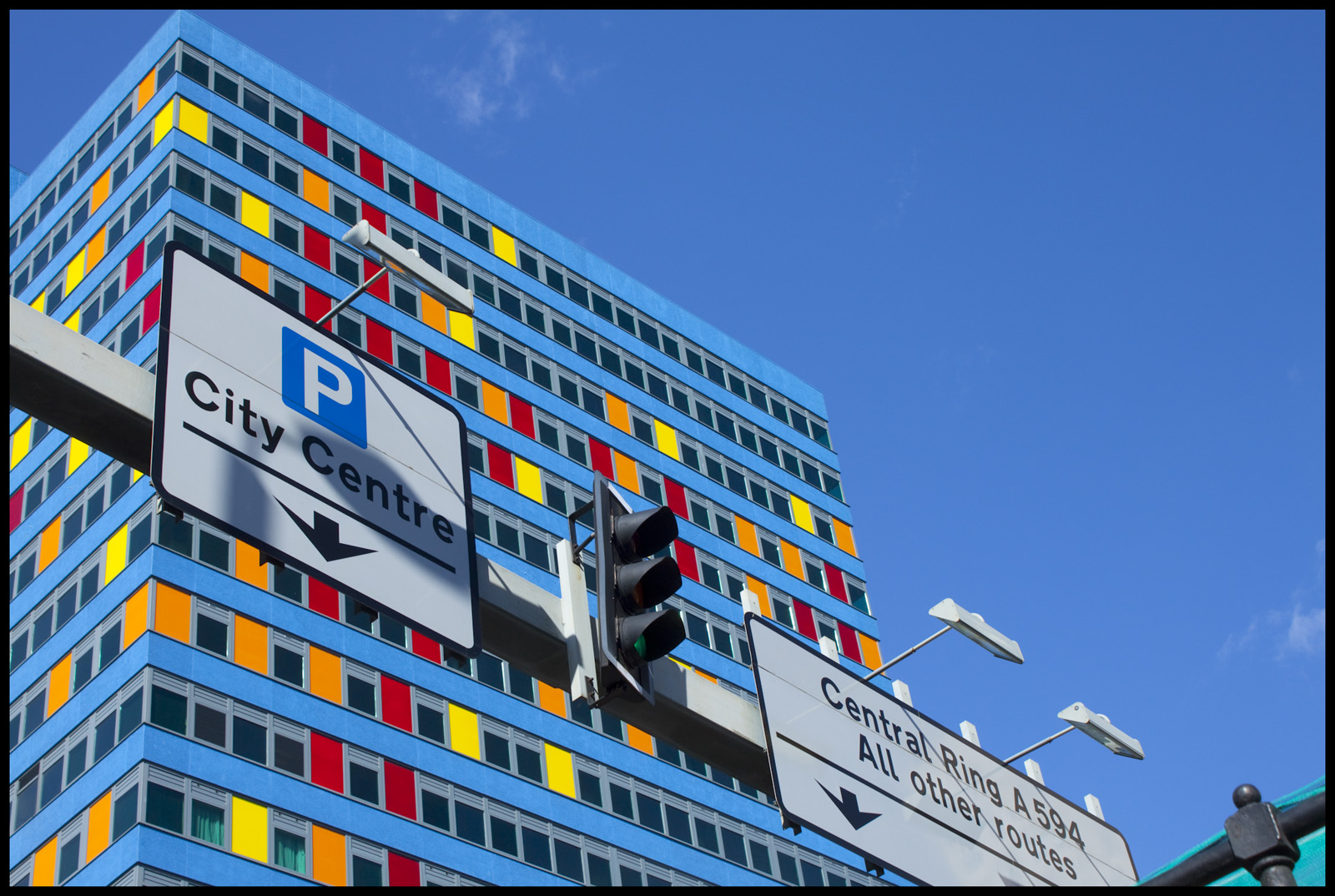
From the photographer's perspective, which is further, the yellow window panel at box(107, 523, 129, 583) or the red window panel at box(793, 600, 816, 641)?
the red window panel at box(793, 600, 816, 641)

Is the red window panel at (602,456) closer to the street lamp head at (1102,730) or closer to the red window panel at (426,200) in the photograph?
the red window panel at (426,200)

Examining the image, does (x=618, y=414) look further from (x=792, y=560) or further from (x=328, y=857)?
(x=328, y=857)

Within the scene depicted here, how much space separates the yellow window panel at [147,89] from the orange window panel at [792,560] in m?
27.8

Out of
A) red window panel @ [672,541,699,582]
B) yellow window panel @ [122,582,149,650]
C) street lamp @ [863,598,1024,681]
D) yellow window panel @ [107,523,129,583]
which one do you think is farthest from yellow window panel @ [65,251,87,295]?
street lamp @ [863,598,1024,681]

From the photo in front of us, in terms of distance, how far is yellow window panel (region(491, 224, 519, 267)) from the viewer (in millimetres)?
60469

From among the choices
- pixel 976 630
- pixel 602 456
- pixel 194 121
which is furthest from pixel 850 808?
pixel 602 456

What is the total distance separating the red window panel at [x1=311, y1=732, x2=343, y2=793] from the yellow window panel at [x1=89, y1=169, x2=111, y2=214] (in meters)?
20.7

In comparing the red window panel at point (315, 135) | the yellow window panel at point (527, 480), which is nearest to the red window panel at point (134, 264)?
the red window panel at point (315, 135)

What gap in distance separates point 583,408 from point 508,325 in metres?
3.96

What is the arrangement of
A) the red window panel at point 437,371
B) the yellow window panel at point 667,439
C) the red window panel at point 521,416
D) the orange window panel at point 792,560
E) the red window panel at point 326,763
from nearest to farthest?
the red window panel at point 326,763 → the red window panel at point 437,371 → the red window panel at point 521,416 → the yellow window panel at point 667,439 → the orange window panel at point 792,560

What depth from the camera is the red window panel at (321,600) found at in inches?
1720

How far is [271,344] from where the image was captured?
24.6 feet

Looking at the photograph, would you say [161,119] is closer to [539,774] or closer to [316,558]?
[539,774]

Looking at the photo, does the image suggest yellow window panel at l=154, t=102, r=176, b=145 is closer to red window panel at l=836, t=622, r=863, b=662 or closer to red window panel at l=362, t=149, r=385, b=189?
red window panel at l=362, t=149, r=385, b=189
